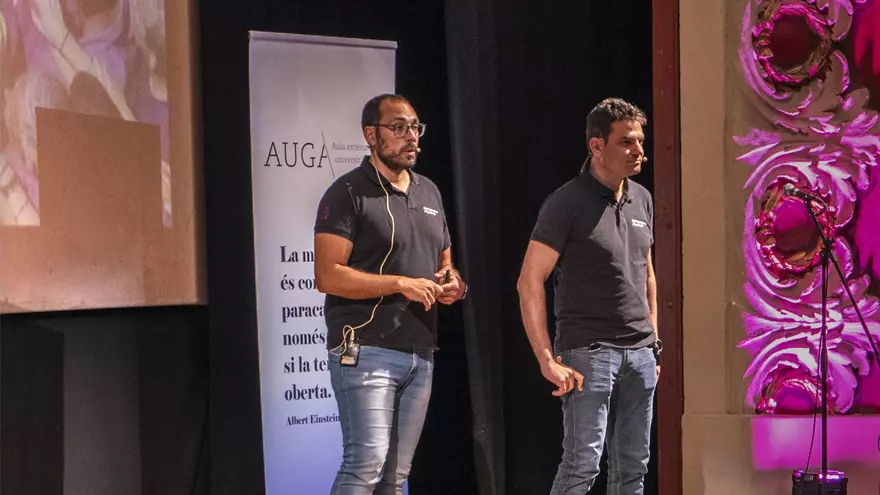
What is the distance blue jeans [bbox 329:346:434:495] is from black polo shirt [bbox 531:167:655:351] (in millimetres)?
530

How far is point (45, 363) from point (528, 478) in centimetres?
219

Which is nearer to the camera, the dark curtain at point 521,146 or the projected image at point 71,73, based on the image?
the projected image at point 71,73

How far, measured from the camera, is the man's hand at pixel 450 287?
11.4 feet

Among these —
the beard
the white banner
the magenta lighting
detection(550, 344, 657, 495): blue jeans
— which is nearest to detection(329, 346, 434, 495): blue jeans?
detection(550, 344, 657, 495): blue jeans

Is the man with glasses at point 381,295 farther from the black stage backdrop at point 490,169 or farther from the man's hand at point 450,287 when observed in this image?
the black stage backdrop at point 490,169

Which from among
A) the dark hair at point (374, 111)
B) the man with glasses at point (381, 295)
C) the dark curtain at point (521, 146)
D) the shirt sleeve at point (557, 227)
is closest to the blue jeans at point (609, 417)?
the shirt sleeve at point (557, 227)

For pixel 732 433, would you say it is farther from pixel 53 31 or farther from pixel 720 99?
pixel 53 31

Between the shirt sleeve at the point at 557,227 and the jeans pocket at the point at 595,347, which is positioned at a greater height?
the shirt sleeve at the point at 557,227

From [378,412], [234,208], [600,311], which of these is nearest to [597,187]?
[600,311]

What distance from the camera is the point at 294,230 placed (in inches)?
196

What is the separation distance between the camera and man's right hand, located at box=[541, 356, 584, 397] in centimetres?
347

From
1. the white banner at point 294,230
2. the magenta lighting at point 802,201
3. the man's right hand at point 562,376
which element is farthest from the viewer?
the white banner at point 294,230

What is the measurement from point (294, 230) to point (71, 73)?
1183 mm

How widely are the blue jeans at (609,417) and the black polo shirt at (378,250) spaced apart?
1.70 ft
